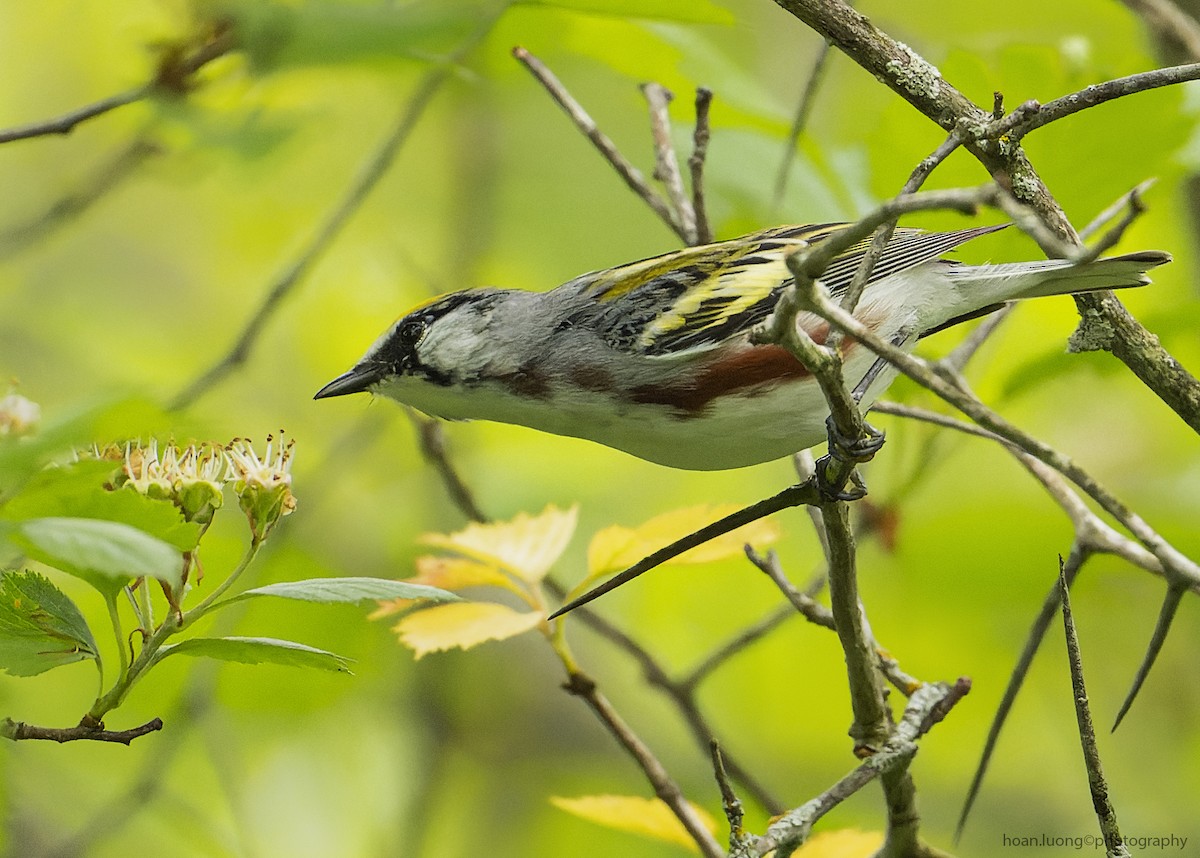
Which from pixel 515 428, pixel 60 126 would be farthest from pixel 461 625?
pixel 515 428

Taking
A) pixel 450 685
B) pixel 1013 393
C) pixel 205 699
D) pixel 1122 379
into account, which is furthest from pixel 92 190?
pixel 1122 379

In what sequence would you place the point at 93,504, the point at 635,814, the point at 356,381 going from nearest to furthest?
the point at 93,504 → the point at 635,814 → the point at 356,381

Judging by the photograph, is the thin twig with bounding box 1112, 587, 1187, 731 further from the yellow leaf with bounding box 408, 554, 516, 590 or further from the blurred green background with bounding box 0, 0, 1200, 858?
the yellow leaf with bounding box 408, 554, 516, 590

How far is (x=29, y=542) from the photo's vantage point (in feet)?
3.26

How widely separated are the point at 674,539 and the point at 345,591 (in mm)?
896

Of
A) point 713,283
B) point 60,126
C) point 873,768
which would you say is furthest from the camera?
point 713,283

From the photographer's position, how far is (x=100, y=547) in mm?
1000

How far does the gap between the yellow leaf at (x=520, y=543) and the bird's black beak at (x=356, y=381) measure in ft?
1.40

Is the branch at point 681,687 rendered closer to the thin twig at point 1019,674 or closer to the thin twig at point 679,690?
the thin twig at point 679,690

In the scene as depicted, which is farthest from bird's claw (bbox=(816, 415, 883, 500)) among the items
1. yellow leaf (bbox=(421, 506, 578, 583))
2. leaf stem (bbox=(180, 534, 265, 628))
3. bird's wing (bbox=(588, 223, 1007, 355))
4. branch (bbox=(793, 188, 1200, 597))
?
leaf stem (bbox=(180, 534, 265, 628))

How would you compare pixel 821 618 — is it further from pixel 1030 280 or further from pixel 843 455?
pixel 1030 280

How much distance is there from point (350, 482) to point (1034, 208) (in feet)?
11.8

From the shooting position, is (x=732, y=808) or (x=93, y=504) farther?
(x=732, y=808)

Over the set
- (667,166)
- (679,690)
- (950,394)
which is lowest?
(679,690)
